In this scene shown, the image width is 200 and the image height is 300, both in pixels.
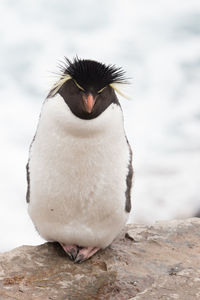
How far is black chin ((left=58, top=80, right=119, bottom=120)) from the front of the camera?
10.4 feet

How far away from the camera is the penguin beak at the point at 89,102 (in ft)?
10.2

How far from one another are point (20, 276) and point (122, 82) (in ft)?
5.26

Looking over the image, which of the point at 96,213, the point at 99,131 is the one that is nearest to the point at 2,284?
the point at 96,213

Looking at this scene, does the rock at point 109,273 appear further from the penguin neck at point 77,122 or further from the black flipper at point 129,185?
the penguin neck at point 77,122

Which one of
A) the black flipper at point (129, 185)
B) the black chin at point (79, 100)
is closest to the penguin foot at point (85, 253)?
the black flipper at point (129, 185)

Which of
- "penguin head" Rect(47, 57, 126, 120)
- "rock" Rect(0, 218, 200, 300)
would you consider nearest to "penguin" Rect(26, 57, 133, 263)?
"penguin head" Rect(47, 57, 126, 120)

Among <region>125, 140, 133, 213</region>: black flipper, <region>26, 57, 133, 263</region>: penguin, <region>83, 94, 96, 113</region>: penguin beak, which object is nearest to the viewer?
<region>83, 94, 96, 113</region>: penguin beak

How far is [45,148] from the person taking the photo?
3.38 m

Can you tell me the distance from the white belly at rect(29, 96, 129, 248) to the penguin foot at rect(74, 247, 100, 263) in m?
0.08

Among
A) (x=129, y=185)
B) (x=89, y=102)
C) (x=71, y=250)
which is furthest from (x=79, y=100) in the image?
(x=71, y=250)

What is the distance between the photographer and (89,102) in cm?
311

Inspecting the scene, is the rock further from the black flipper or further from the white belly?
the black flipper

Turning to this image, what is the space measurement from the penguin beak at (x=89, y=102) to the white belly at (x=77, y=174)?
119 millimetres

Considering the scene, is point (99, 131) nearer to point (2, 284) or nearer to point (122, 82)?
point (122, 82)
